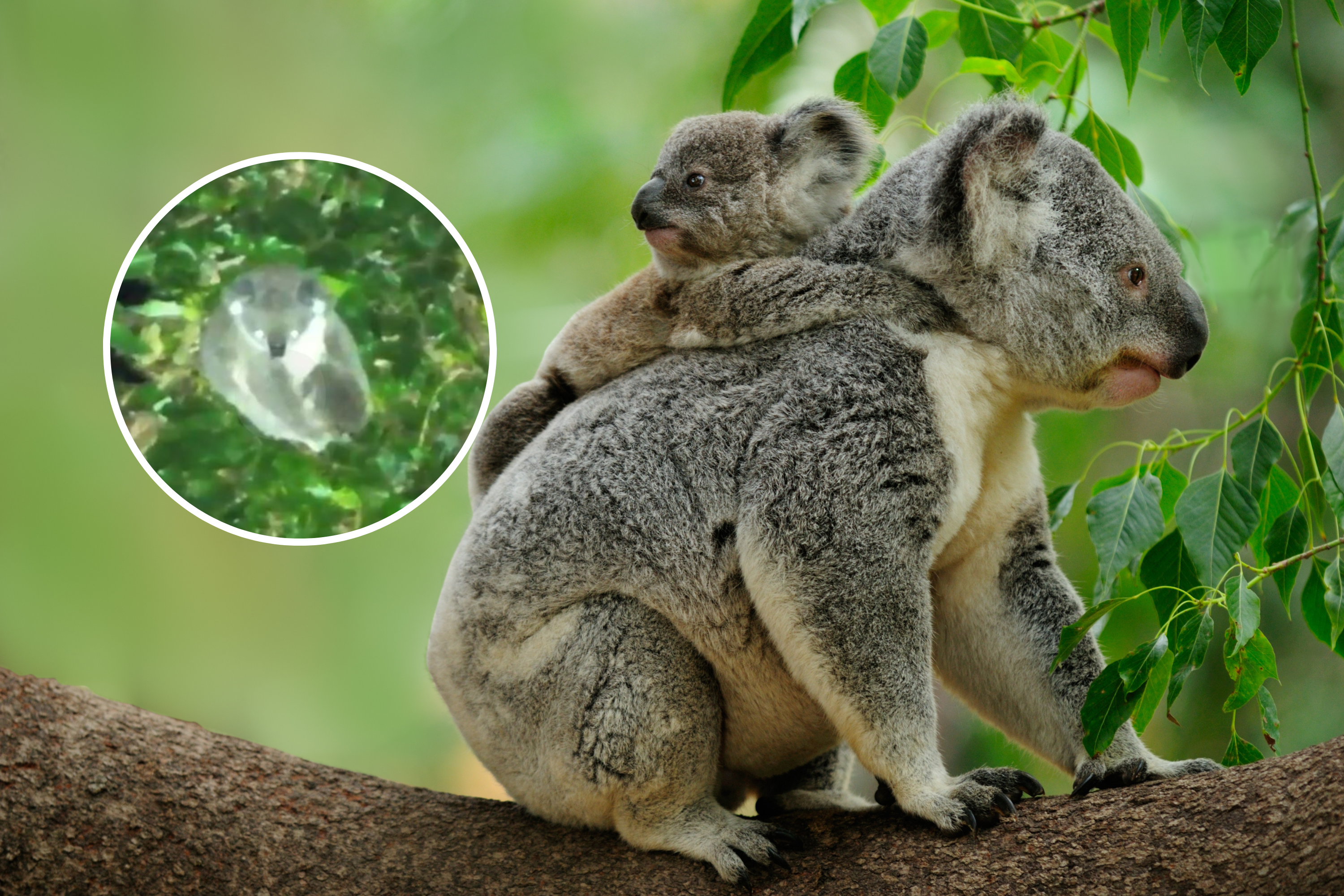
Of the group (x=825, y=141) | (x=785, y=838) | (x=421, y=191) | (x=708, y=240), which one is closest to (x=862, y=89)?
(x=825, y=141)

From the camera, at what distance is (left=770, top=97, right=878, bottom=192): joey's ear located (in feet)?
9.60

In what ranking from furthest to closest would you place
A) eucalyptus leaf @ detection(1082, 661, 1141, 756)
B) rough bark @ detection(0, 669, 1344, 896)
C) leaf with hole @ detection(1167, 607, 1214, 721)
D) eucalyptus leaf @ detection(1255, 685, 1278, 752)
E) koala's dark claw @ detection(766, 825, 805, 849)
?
koala's dark claw @ detection(766, 825, 805, 849)
eucalyptus leaf @ detection(1255, 685, 1278, 752)
eucalyptus leaf @ detection(1082, 661, 1141, 756)
leaf with hole @ detection(1167, 607, 1214, 721)
rough bark @ detection(0, 669, 1344, 896)

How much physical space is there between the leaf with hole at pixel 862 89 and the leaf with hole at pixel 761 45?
0.53 feet

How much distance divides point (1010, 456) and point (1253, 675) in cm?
76

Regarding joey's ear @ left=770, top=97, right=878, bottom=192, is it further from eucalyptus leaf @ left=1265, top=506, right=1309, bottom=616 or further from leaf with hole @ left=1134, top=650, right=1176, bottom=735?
leaf with hole @ left=1134, top=650, right=1176, bottom=735

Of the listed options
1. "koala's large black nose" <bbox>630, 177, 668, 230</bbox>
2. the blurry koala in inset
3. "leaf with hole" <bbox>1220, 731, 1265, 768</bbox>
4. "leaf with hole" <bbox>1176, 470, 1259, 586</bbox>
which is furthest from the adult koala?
the blurry koala in inset

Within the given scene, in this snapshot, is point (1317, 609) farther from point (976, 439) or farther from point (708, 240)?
point (708, 240)

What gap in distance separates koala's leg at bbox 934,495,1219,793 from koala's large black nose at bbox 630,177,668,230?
44.7 inches

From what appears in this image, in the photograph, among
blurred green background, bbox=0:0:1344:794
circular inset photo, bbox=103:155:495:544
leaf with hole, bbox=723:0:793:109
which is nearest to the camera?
leaf with hole, bbox=723:0:793:109

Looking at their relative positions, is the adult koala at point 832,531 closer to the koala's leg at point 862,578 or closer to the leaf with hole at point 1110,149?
the koala's leg at point 862,578

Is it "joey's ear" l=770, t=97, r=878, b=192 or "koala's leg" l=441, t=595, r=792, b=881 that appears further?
"joey's ear" l=770, t=97, r=878, b=192

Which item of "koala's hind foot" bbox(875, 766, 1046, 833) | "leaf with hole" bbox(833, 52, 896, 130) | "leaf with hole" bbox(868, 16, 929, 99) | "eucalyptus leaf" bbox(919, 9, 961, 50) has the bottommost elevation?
"koala's hind foot" bbox(875, 766, 1046, 833)

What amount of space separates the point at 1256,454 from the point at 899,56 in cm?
121

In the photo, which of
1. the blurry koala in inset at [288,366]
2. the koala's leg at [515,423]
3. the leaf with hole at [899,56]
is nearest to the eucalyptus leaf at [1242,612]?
the leaf with hole at [899,56]
